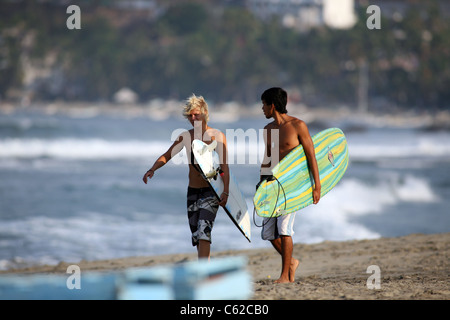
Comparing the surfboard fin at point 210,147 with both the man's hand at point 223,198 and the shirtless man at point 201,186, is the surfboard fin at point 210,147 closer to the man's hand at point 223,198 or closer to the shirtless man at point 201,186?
the shirtless man at point 201,186

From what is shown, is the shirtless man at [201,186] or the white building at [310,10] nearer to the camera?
the shirtless man at [201,186]

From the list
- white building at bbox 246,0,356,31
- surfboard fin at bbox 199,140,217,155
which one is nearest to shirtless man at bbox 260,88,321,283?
surfboard fin at bbox 199,140,217,155

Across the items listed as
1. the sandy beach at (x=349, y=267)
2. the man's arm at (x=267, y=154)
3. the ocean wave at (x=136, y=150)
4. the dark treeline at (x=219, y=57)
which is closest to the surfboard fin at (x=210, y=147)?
the man's arm at (x=267, y=154)

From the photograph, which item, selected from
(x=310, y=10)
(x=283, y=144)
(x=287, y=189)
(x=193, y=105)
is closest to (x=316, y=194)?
(x=287, y=189)

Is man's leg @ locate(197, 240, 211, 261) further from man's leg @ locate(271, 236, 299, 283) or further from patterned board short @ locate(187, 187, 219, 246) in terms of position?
man's leg @ locate(271, 236, 299, 283)

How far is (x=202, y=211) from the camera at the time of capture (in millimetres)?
4297

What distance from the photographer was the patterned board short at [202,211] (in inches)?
169

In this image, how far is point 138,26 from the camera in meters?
101

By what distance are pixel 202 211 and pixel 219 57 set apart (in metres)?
82.5

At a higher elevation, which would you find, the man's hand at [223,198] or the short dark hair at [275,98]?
the short dark hair at [275,98]

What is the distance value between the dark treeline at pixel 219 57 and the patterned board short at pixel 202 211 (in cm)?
7080

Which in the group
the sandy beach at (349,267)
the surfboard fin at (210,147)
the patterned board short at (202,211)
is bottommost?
the sandy beach at (349,267)
